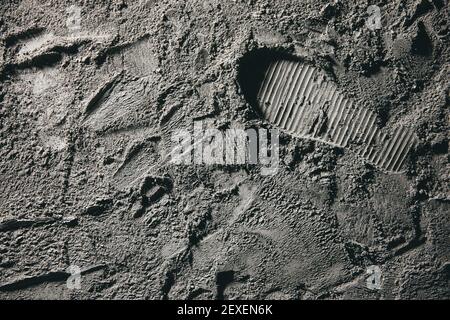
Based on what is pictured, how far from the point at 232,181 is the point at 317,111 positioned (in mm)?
286

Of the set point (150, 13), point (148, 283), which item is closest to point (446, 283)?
point (148, 283)

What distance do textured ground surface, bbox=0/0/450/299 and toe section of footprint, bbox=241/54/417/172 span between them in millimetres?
19

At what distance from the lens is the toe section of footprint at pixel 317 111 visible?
4.26 feet

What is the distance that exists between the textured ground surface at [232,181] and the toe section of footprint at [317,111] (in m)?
0.02

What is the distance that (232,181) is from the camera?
1.32 meters

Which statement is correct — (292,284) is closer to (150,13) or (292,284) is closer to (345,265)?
(345,265)

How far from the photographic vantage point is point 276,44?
1300mm

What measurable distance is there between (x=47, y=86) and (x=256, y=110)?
1.85 feet

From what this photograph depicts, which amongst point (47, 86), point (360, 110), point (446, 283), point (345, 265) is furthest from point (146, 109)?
point (446, 283)

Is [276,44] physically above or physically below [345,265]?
above

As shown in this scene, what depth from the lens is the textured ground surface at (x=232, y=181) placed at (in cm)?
130

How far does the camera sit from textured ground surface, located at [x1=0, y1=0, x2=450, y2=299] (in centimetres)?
130

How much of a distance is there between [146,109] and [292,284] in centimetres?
60

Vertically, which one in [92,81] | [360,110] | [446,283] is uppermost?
[92,81]
